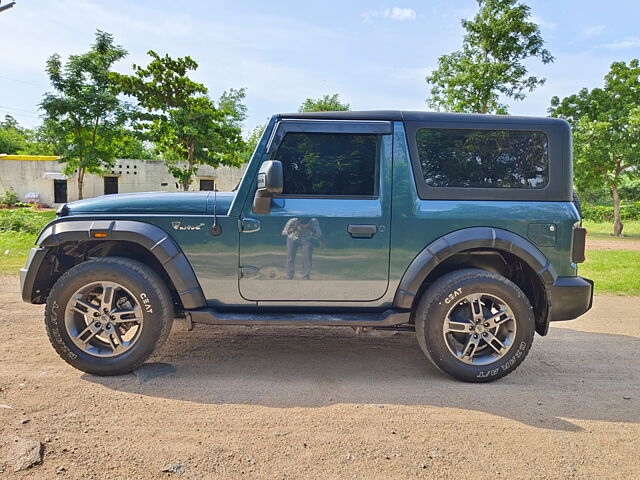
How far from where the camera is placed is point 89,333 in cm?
356

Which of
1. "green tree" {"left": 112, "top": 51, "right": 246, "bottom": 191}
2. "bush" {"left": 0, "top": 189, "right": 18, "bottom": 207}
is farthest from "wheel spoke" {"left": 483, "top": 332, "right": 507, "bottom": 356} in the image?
"bush" {"left": 0, "top": 189, "right": 18, "bottom": 207}

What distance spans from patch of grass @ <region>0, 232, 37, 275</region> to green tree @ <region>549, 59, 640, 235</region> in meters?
21.6

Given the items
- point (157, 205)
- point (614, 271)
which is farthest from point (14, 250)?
point (614, 271)

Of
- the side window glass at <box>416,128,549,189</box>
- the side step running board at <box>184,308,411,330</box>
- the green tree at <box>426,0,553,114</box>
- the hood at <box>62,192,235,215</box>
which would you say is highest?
the green tree at <box>426,0,553,114</box>

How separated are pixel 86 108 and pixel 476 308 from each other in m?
22.4

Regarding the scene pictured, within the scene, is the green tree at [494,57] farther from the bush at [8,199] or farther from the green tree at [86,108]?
the bush at [8,199]

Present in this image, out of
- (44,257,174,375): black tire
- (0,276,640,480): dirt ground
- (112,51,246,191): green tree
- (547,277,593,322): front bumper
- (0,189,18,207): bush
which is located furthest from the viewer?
(0,189,18,207): bush

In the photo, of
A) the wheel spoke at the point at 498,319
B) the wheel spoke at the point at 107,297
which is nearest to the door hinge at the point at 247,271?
the wheel spoke at the point at 107,297

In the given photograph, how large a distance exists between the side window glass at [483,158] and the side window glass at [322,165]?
0.48 metres

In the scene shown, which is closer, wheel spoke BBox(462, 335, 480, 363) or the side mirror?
the side mirror

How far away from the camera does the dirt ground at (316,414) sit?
2.47 m

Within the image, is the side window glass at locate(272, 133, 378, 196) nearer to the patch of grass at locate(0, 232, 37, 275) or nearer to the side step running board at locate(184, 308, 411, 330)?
the side step running board at locate(184, 308, 411, 330)

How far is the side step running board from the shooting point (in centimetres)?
355

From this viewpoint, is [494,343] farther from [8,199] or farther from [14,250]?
[8,199]
